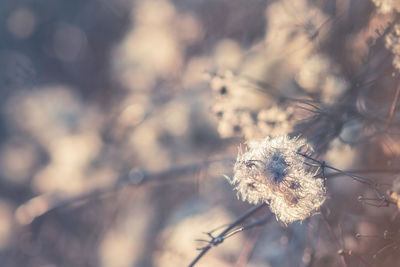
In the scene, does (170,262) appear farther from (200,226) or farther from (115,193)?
(115,193)

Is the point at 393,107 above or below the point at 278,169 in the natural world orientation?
above

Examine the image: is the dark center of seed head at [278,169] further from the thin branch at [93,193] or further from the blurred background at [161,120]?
the thin branch at [93,193]

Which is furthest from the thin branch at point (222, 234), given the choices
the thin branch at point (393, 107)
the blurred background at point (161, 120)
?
the thin branch at point (393, 107)

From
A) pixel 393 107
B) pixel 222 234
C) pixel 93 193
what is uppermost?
pixel 93 193

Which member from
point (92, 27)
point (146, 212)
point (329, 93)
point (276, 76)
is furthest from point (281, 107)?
point (92, 27)

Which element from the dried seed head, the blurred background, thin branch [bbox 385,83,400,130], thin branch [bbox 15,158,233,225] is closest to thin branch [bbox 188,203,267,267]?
the dried seed head

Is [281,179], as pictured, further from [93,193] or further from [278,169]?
[93,193]

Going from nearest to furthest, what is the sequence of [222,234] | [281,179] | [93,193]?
[281,179], [222,234], [93,193]

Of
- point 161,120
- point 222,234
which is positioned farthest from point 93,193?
point 222,234
